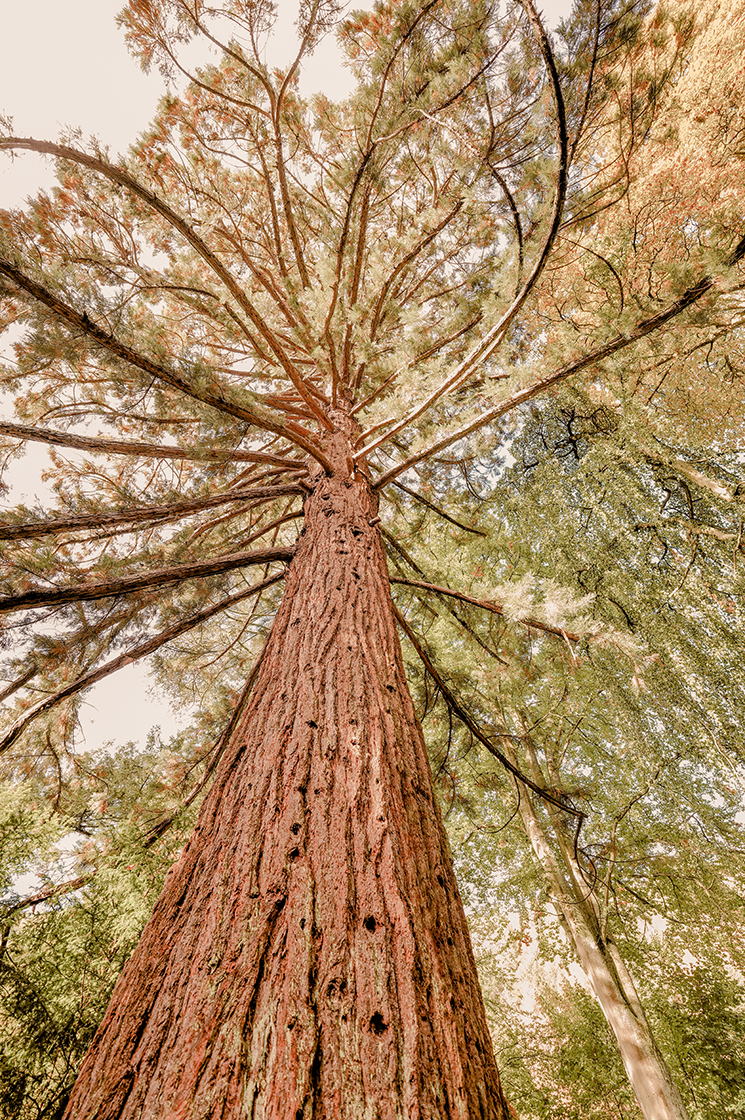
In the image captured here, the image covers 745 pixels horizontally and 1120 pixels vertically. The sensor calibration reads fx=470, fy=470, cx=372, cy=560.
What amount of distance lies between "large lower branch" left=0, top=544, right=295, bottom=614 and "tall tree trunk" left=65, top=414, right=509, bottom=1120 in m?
1.07

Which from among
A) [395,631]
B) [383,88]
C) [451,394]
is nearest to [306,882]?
[395,631]

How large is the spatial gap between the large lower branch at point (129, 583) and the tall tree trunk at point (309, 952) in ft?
3.51

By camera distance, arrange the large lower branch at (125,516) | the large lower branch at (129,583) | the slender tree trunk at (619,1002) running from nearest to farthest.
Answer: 1. the large lower branch at (129,583)
2. the large lower branch at (125,516)
3. the slender tree trunk at (619,1002)

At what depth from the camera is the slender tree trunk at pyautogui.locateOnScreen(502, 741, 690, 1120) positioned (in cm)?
396

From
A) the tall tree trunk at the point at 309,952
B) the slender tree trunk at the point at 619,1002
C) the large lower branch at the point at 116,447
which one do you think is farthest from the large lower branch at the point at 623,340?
the slender tree trunk at the point at 619,1002

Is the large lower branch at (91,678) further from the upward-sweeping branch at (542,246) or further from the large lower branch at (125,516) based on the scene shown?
the upward-sweeping branch at (542,246)

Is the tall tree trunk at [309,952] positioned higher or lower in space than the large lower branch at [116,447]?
lower

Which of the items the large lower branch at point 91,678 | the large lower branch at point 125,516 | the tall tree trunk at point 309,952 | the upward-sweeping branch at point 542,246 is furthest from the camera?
the large lower branch at point 91,678

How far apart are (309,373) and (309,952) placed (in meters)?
5.04

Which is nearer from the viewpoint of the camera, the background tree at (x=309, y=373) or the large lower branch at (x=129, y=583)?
the background tree at (x=309, y=373)

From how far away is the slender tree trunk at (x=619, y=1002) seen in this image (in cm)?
396

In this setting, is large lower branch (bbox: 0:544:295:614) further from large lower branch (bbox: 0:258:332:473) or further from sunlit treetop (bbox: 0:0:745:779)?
large lower branch (bbox: 0:258:332:473)

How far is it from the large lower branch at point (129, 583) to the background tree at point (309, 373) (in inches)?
0.7

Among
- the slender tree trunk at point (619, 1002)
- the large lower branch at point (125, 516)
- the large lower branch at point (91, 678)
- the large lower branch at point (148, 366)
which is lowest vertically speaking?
the slender tree trunk at point (619, 1002)
